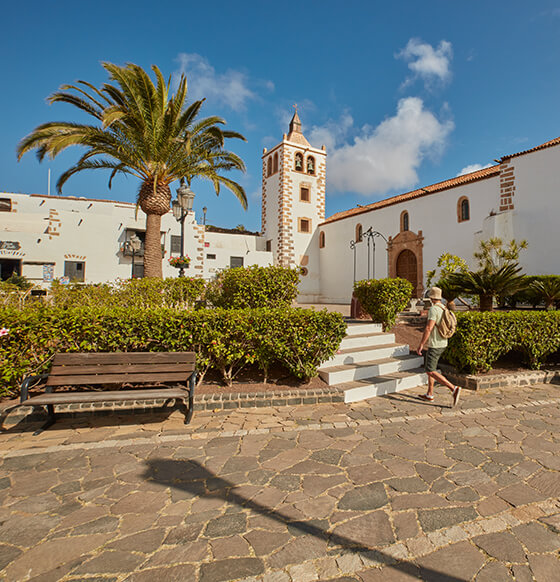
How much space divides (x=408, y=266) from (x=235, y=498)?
68.0 feet

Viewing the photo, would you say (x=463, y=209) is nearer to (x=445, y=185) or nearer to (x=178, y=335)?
(x=445, y=185)

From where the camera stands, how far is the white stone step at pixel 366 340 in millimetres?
7478

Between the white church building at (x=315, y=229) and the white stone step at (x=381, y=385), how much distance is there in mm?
11733

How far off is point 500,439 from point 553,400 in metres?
2.59

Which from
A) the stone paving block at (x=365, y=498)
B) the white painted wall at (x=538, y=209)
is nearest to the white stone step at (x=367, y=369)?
the stone paving block at (x=365, y=498)

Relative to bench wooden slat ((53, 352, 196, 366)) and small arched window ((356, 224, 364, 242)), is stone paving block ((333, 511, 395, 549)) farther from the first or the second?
small arched window ((356, 224, 364, 242))

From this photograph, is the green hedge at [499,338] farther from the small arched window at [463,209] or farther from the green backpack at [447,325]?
the small arched window at [463,209]

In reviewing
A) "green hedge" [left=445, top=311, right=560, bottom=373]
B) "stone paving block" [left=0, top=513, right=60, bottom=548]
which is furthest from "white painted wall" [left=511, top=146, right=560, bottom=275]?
"stone paving block" [left=0, top=513, right=60, bottom=548]

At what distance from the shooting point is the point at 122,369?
15.4 ft

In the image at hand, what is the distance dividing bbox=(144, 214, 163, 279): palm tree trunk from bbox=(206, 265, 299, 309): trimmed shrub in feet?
15.9

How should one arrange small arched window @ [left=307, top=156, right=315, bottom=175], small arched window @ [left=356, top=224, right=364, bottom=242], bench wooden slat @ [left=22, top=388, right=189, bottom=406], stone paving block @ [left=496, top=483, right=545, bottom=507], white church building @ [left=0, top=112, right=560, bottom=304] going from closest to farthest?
1. stone paving block @ [left=496, top=483, right=545, bottom=507]
2. bench wooden slat @ [left=22, top=388, right=189, bottom=406]
3. white church building @ [left=0, top=112, right=560, bottom=304]
4. small arched window @ [left=356, top=224, right=364, bottom=242]
5. small arched window @ [left=307, top=156, right=315, bottom=175]

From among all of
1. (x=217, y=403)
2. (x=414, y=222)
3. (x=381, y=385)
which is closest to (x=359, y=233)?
(x=414, y=222)

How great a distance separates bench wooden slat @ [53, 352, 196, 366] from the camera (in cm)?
458

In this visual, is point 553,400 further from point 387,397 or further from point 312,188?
point 312,188
